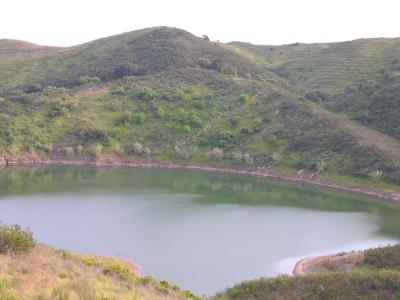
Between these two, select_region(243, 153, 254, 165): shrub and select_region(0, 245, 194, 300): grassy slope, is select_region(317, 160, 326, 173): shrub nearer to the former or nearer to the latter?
select_region(243, 153, 254, 165): shrub

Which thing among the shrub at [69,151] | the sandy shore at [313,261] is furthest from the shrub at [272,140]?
the sandy shore at [313,261]

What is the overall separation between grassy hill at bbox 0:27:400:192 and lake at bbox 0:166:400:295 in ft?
36.7

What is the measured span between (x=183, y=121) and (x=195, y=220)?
5991 cm

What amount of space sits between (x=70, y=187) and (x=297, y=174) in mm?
40871

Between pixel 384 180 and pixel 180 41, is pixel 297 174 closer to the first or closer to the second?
pixel 384 180

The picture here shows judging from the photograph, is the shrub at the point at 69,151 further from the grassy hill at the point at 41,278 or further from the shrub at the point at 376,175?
the grassy hill at the point at 41,278

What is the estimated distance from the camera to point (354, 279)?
26125 mm

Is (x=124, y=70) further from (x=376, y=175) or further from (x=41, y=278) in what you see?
(x=41, y=278)

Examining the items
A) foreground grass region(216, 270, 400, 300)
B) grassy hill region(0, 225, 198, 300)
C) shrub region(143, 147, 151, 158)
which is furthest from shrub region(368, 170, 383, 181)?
grassy hill region(0, 225, 198, 300)

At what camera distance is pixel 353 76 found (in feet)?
458

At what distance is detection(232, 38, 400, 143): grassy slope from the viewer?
10744cm

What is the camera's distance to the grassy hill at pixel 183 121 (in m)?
93.5

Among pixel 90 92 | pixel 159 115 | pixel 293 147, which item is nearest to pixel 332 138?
pixel 293 147

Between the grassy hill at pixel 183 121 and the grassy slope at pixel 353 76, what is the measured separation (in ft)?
18.5
